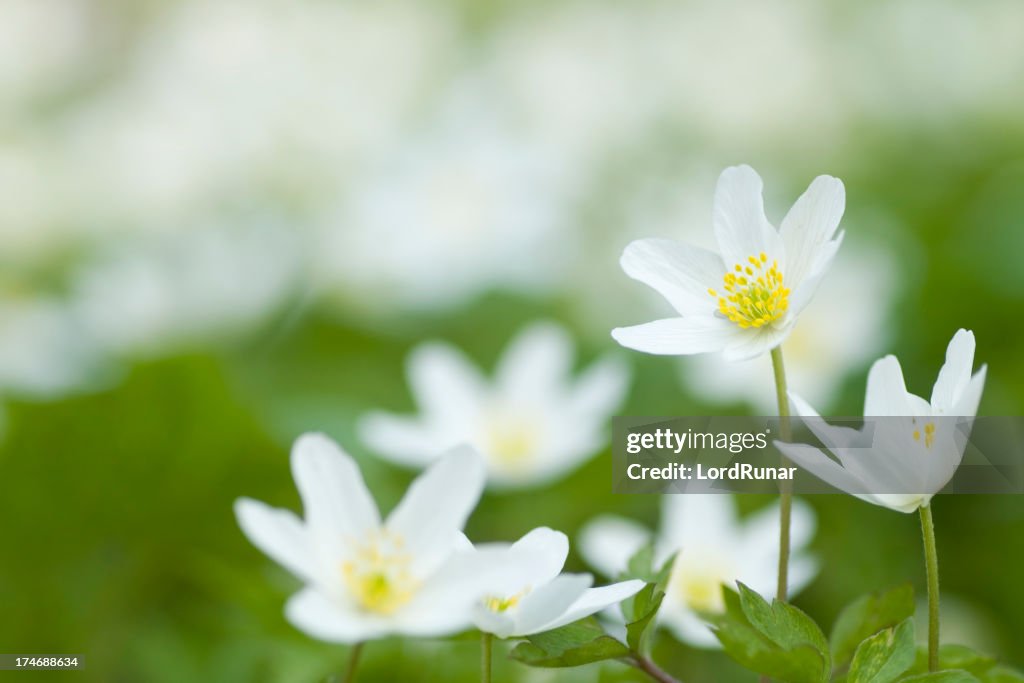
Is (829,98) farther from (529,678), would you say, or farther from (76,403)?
(529,678)

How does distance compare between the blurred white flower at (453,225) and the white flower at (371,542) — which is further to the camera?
the blurred white flower at (453,225)

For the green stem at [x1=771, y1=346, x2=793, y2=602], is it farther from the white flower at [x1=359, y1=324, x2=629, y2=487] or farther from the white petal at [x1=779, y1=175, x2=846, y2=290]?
the white flower at [x1=359, y1=324, x2=629, y2=487]

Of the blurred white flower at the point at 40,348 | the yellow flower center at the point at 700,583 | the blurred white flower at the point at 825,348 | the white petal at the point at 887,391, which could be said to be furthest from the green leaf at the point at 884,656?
the blurred white flower at the point at 40,348

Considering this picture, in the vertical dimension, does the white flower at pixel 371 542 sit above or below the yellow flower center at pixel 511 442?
below

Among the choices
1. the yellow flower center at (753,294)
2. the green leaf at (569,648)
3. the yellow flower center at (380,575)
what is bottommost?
the green leaf at (569,648)

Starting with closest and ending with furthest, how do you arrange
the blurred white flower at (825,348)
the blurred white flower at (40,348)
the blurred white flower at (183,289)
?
the blurred white flower at (825,348) → the blurred white flower at (40,348) → the blurred white flower at (183,289)

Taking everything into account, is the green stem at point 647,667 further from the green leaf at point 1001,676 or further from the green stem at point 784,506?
the green leaf at point 1001,676

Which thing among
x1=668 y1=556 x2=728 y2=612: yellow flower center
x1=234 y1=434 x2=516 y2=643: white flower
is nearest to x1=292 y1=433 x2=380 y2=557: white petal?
x1=234 y1=434 x2=516 y2=643: white flower

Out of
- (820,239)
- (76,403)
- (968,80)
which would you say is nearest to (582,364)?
(76,403)

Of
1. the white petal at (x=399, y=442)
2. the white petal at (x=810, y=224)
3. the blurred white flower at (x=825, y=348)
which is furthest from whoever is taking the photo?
the blurred white flower at (x=825, y=348)
